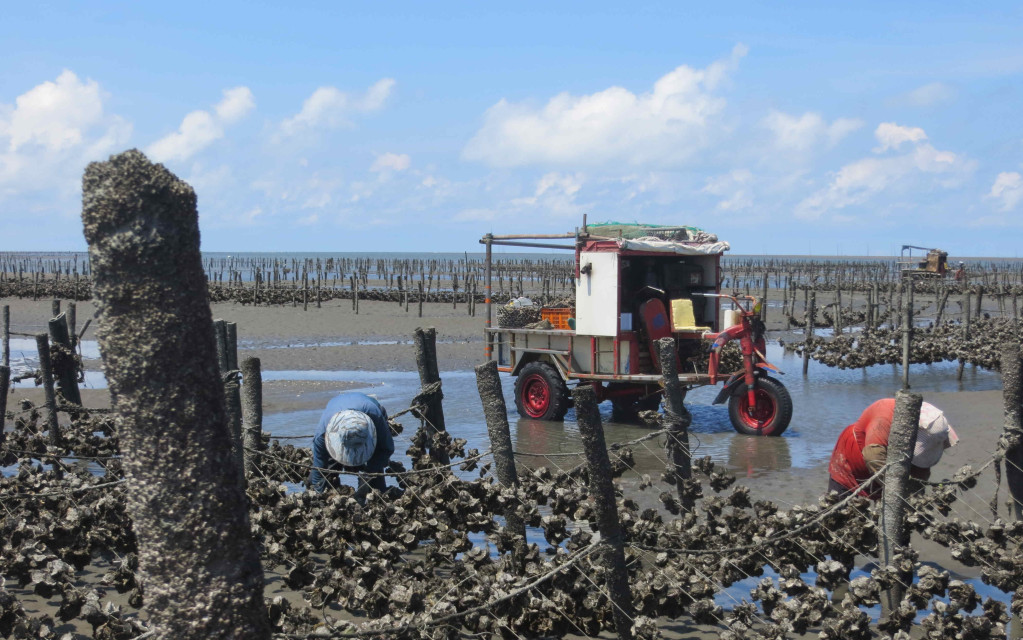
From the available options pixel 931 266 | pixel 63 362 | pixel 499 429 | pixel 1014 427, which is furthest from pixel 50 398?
pixel 931 266

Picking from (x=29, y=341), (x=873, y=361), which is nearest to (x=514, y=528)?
(x=873, y=361)

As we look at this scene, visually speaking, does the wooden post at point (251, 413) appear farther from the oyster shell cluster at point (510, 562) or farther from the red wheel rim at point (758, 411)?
the red wheel rim at point (758, 411)

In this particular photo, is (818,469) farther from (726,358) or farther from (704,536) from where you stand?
(704,536)

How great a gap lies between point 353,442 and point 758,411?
754 centimetres

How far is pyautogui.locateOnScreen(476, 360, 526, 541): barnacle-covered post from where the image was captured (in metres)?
5.91

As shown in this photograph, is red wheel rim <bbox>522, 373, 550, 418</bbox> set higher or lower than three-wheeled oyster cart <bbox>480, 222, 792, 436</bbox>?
lower

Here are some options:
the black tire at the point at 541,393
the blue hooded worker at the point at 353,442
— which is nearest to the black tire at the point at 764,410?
the black tire at the point at 541,393

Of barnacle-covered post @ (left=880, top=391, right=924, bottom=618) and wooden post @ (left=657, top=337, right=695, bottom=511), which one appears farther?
wooden post @ (left=657, top=337, right=695, bottom=511)

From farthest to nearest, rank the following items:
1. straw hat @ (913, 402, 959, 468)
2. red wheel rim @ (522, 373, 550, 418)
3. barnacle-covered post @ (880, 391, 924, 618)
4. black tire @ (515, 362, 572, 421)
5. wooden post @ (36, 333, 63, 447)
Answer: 1. red wheel rim @ (522, 373, 550, 418)
2. black tire @ (515, 362, 572, 421)
3. wooden post @ (36, 333, 63, 447)
4. straw hat @ (913, 402, 959, 468)
5. barnacle-covered post @ (880, 391, 924, 618)

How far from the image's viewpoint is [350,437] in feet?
22.3

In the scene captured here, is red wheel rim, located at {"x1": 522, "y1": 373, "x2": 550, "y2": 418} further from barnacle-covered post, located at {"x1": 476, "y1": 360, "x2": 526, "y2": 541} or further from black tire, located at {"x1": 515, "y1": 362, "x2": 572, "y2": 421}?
barnacle-covered post, located at {"x1": 476, "y1": 360, "x2": 526, "y2": 541}

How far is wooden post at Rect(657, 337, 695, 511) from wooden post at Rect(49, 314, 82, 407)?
7405mm

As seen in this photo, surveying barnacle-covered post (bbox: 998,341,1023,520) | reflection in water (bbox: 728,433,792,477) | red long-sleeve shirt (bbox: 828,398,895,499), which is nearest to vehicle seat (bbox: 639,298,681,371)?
reflection in water (bbox: 728,433,792,477)

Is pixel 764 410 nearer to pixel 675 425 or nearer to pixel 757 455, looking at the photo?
pixel 757 455
